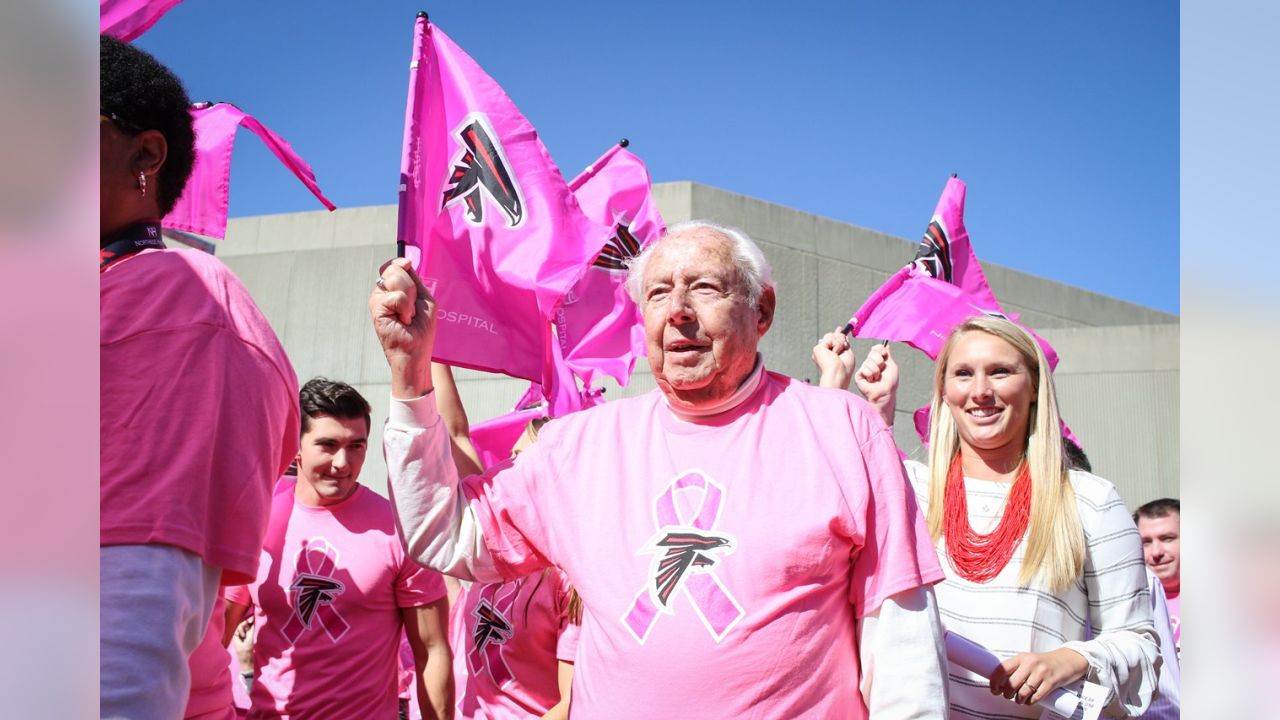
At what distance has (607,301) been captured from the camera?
529cm

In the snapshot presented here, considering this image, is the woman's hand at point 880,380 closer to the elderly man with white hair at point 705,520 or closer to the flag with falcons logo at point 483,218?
the flag with falcons logo at point 483,218

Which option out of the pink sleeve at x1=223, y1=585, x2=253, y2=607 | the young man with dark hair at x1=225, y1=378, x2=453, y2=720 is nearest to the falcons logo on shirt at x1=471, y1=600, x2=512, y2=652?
the young man with dark hair at x1=225, y1=378, x2=453, y2=720

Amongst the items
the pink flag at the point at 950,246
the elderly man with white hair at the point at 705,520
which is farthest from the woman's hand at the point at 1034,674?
the pink flag at the point at 950,246

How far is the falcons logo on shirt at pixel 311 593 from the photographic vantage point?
443 centimetres

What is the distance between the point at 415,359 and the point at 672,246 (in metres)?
0.69

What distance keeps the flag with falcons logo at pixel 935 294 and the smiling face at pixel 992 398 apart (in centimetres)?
143

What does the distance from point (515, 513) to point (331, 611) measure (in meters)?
1.94

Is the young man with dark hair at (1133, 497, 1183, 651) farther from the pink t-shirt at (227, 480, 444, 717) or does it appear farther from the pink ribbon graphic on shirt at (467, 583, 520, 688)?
the pink t-shirt at (227, 480, 444, 717)

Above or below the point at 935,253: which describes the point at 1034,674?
below

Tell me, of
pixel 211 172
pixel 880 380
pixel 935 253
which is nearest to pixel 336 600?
pixel 211 172

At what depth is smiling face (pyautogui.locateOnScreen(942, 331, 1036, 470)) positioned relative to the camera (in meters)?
3.61

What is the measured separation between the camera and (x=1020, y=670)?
2902 millimetres

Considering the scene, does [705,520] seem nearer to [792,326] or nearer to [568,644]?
[568,644]
